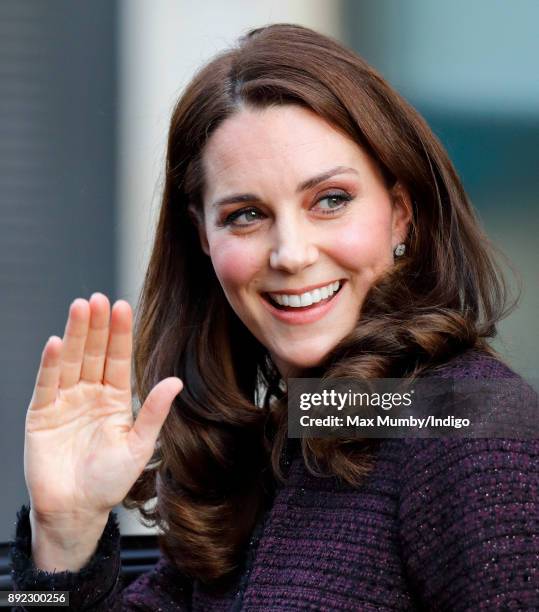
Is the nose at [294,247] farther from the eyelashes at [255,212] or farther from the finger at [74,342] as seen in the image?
the finger at [74,342]

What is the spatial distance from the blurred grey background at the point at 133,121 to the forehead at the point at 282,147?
2.36 ft

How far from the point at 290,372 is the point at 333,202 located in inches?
14.0

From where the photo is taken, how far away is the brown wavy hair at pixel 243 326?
1774mm

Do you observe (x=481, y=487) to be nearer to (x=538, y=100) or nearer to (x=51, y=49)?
(x=538, y=100)

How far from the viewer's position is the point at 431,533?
150 centimetres

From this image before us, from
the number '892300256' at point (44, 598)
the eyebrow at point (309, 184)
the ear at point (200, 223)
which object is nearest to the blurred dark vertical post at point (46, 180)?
the ear at point (200, 223)

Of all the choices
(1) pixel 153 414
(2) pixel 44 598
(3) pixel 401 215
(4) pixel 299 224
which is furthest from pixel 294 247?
(2) pixel 44 598

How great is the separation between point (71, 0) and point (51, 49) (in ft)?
0.41

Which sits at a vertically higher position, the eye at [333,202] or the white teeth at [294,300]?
the eye at [333,202]

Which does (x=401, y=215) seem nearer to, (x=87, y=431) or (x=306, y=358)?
(x=306, y=358)

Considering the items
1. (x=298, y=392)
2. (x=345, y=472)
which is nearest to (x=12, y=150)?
(x=298, y=392)

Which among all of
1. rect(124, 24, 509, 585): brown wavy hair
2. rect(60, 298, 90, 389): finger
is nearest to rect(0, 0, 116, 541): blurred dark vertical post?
rect(124, 24, 509, 585): brown wavy hair

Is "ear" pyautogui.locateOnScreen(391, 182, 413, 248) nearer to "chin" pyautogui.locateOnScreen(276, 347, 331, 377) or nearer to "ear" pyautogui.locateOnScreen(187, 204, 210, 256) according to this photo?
"chin" pyautogui.locateOnScreen(276, 347, 331, 377)

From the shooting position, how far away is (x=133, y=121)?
2588 millimetres
